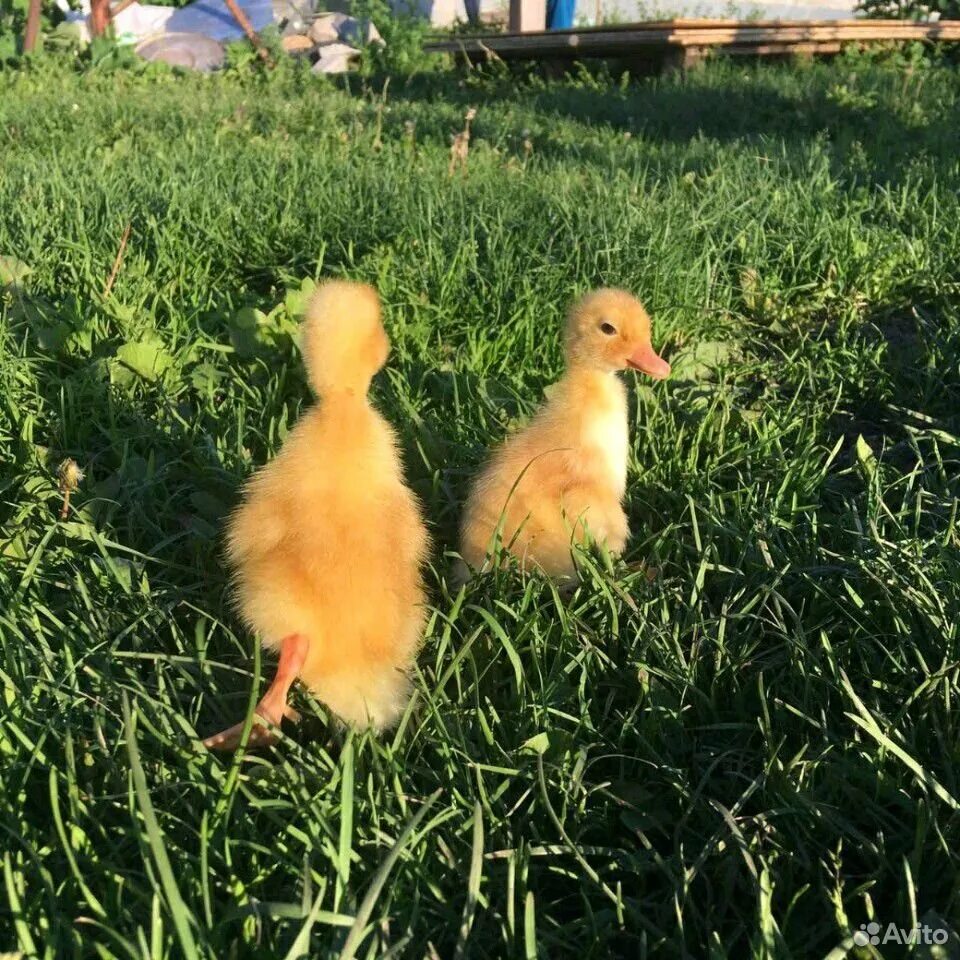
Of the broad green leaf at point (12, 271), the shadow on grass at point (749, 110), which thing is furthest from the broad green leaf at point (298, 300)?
the shadow on grass at point (749, 110)

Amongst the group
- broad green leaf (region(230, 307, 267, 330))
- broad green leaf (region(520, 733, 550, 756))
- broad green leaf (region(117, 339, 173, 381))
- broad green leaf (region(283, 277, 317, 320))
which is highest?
broad green leaf (region(283, 277, 317, 320))

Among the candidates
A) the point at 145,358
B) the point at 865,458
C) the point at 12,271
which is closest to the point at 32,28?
the point at 12,271

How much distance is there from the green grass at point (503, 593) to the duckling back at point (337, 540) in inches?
3.9

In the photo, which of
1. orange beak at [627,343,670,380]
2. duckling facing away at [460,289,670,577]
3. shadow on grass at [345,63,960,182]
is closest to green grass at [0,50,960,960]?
duckling facing away at [460,289,670,577]

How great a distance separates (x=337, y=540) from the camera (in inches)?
69.0

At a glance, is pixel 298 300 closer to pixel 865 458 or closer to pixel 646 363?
pixel 646 363

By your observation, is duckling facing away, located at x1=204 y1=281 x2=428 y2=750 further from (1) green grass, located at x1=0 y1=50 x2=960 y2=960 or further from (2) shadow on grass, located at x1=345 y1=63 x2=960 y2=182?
(2) shadow on grass, located at x1=345 y1=63 x2=960 y2=182

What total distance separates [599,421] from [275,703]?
1108 mm

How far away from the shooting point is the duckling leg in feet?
5.49

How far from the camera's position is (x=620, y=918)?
144cm

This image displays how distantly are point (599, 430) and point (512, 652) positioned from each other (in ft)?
2.60

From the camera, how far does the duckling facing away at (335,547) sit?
1757 mm

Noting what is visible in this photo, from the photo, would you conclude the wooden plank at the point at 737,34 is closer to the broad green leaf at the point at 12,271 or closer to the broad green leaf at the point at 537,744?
the broad green leaf at the point at 12,271

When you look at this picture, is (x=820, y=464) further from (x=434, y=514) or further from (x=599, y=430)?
(x=434, y=514)
